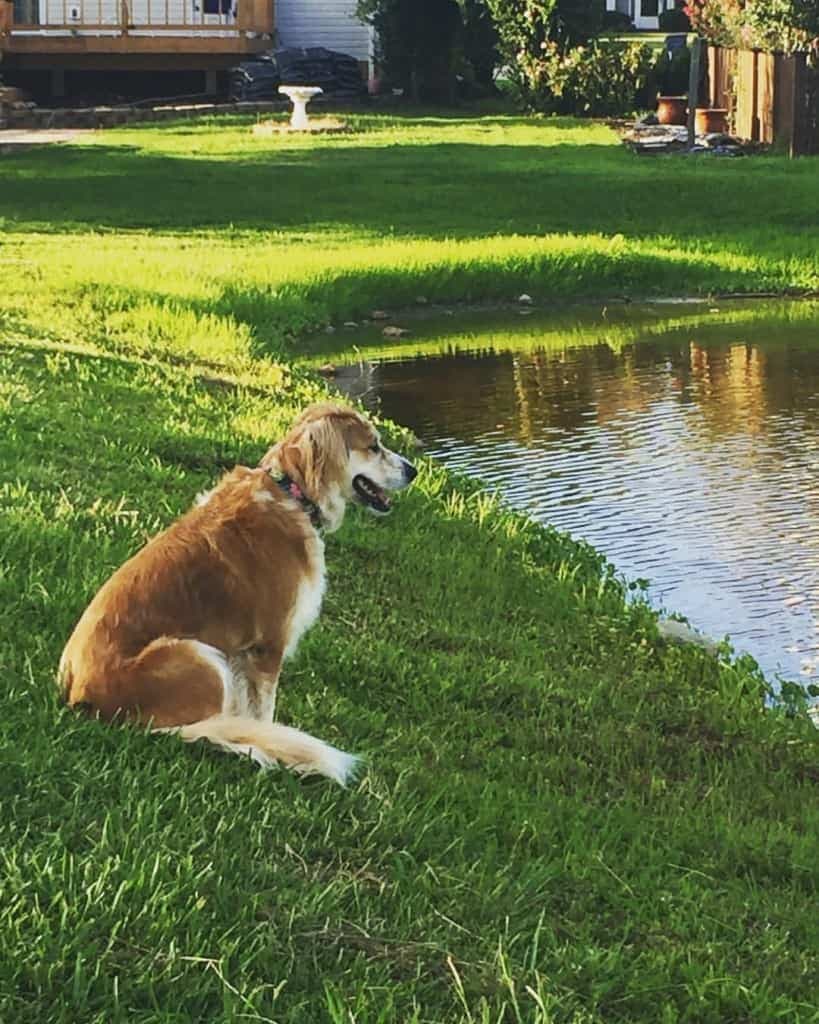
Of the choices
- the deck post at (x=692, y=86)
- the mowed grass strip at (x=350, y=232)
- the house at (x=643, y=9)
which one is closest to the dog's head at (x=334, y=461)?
the mowed grass strip at (x=350, y=232)

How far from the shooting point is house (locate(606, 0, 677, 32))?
66.8 m

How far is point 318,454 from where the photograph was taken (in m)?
5.36

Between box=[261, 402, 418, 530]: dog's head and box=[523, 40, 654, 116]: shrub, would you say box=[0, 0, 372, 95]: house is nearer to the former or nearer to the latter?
box=[523, 40, 654, 116]: shrub

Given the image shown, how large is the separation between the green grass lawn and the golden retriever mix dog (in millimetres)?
101

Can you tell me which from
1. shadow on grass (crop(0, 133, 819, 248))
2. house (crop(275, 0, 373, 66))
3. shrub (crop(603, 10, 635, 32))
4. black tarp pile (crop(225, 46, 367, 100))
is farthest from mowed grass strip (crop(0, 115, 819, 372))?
shrub (crop(603, 10, 635, 32))

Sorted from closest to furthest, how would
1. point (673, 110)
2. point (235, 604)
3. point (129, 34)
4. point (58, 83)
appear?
point (235, 604)
point (673, 110)
point (129, 34)
point (58, 83)

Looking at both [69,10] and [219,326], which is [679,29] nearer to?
[69,10]

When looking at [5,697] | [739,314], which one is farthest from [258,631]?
[739,314]

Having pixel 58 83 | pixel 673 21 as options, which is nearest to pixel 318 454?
pixel 58 83

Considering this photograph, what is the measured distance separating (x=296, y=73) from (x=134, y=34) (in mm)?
4301

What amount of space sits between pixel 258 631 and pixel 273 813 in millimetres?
799

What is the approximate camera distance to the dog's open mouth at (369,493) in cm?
557

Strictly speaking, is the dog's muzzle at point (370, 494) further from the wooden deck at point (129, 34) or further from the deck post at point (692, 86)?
the wooden deck at point (129, 34)

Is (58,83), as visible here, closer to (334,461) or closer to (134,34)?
(134,34)
